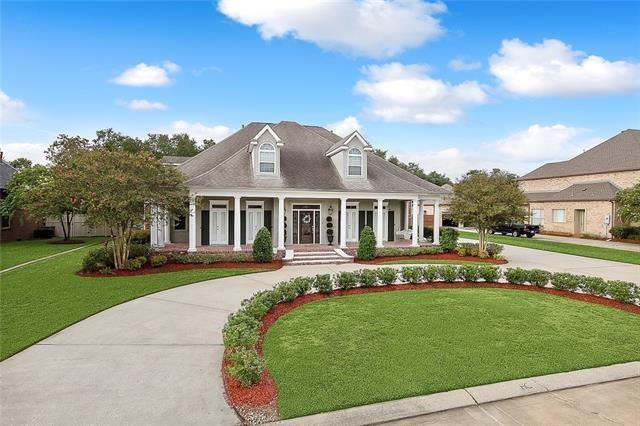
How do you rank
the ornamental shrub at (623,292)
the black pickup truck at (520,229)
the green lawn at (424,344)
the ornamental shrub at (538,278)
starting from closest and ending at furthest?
the green lawn at (424,344) < the ornamental shrub at (623,292) < the ornamental shrub at (538,278) < the black pickup truck at (520,229)

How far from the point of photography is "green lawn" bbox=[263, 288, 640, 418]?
5.34m

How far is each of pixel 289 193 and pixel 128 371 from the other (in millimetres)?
13928

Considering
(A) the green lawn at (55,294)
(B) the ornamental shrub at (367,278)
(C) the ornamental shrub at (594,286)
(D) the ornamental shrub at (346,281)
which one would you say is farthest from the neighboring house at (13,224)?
(C) the ornamental shrub at (594,286)

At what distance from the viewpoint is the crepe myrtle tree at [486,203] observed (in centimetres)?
1878

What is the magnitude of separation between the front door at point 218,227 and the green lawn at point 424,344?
1201cm

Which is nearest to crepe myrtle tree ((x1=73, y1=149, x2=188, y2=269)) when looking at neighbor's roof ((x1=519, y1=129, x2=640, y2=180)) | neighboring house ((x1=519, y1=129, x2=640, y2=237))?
neighboring house ((x1=519, y1=129, x2=640, y2=237))

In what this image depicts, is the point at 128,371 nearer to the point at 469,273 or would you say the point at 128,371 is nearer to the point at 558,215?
the point at 469,273

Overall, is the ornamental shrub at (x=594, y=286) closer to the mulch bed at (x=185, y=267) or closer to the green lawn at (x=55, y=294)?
the mulch bed at (x=185, y=267)

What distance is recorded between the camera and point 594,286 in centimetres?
1100

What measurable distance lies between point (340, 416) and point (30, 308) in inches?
334

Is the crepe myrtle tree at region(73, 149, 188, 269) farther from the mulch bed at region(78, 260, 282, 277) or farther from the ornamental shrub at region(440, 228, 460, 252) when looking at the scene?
the ornamental shrub at region(440, 228, 460, 252)

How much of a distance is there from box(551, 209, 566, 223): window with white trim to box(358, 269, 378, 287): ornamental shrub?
31.8m

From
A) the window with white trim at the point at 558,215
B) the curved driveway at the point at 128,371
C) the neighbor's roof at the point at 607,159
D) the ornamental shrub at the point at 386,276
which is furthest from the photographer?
the window with white trim at the point at 558,215

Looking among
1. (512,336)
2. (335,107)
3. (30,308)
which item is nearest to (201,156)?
(335,107)
